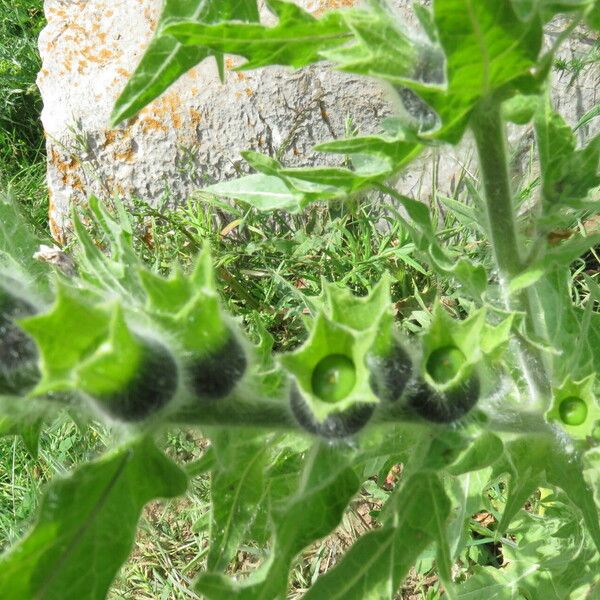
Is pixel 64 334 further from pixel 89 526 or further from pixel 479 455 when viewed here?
pixel 479 455

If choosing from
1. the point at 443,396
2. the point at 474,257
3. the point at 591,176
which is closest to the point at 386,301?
the point at 443,396

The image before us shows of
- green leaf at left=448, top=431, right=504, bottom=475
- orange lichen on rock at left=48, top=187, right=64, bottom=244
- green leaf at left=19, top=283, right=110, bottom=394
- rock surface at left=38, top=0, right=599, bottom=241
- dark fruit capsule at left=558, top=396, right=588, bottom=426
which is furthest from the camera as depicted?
orange lichen on rock at left=48, top=187, right=64, bottom=244

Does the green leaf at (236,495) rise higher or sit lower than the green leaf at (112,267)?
lower

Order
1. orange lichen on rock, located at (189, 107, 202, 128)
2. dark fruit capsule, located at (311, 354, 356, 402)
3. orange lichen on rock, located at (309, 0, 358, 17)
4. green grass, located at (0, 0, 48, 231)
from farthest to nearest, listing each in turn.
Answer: green grass, located at (0, 0, 48, 231) → orange lichen on rock, located at (189, 107, 202, 128) → orange lichen on rock, located at (309, 0, 358, 17) → dark fruit capsule, located at (311, 354, 356, 402)

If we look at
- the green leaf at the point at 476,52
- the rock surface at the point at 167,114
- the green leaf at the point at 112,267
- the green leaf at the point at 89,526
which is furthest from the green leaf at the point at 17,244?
the rock surface at the point at 167,114

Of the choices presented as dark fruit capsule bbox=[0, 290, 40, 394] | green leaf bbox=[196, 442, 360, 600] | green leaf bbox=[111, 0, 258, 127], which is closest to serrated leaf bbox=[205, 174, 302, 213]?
green leaf bbox=[111, 0, 258, 127]

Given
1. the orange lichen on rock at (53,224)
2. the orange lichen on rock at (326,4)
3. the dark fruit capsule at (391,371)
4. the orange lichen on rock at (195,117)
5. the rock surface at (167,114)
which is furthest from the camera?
the orange lichen on rock at (53,224)

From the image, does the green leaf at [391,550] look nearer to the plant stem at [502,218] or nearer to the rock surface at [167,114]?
the plant stem at [502,218]

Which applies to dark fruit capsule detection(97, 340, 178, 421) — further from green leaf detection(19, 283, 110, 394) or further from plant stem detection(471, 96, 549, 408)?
plant stem detection(471, 96, 549, 408)
